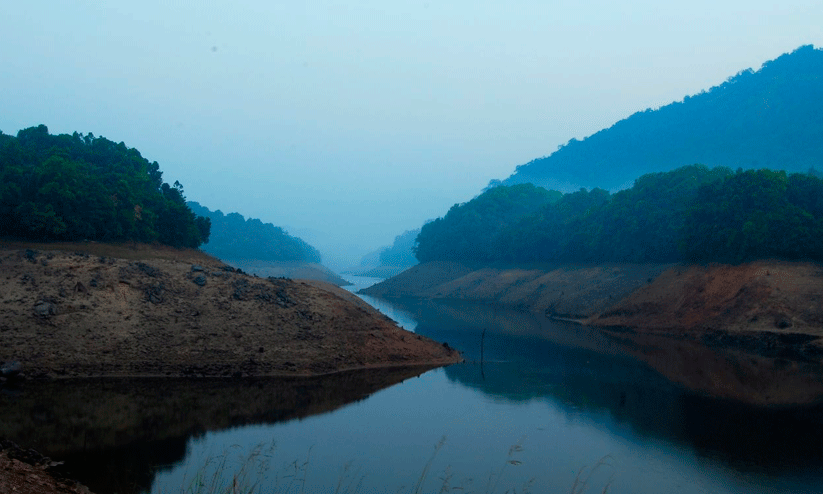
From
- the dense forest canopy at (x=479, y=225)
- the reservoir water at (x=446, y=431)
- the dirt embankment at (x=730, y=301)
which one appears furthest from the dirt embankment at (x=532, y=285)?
the reservoir water at (x=446, y=431)

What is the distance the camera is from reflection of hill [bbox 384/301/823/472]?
23.5m

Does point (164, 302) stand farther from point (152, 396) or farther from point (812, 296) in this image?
point (812, 296)

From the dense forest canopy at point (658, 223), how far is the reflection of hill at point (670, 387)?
12685 mm

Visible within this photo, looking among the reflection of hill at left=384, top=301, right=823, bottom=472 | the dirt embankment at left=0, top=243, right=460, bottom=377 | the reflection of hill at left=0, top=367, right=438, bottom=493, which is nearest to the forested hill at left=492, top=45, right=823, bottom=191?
the reflection of hill at left=384, top=301, right=823, bottom=472

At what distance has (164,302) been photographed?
1390 inches

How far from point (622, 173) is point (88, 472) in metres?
185

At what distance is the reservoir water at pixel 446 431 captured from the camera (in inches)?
722

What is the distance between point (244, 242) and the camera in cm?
16162

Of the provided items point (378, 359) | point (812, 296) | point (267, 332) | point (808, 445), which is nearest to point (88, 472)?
point (267, 332)

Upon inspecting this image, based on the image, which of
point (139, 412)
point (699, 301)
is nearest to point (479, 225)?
point (699, 301)

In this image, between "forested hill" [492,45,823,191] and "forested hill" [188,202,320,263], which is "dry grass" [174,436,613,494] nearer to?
"forested hill" [492,45,823,191]

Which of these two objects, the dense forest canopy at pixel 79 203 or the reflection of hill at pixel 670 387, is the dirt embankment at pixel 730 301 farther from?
the dense forest canopy at pixel 79 203

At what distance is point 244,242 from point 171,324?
431ft

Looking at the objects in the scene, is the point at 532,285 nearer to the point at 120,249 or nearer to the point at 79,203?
the point at 120,249
